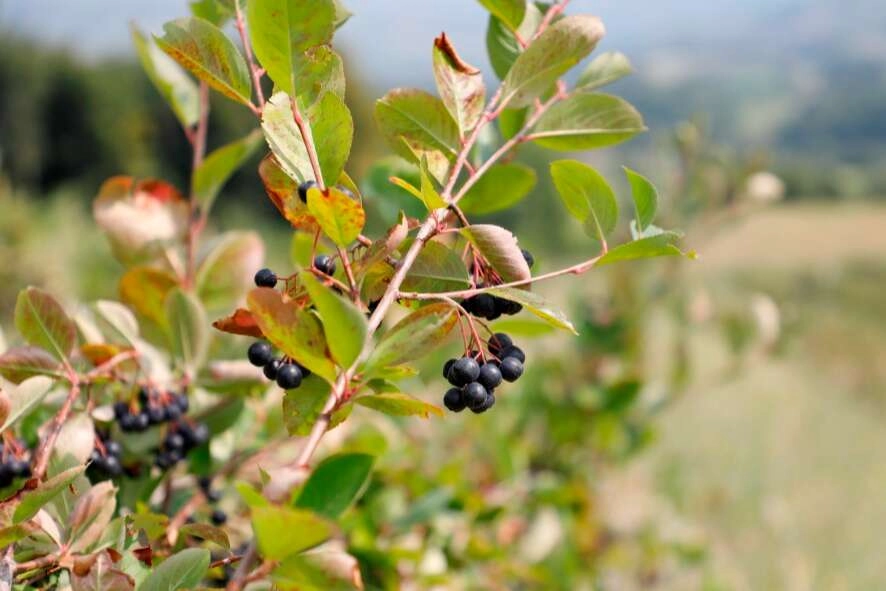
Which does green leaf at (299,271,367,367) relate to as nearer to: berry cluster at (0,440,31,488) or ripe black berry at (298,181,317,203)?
ripe black berry at (298,181,317,203)

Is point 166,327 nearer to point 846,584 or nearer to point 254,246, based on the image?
point 254,246

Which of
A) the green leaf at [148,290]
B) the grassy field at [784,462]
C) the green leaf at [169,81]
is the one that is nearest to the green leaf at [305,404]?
the green leaf at [148,290]

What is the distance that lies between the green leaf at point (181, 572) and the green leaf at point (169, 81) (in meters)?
0.51

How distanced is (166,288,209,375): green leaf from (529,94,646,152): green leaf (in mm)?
329

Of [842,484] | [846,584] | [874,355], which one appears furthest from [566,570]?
[874,355]

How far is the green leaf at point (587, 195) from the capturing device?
1.65ft

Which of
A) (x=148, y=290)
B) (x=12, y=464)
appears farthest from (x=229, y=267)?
(x=12, y=464)

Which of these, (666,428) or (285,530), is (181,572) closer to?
(285,530)

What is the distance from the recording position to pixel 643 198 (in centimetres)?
52

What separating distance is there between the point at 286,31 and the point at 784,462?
13.1ft

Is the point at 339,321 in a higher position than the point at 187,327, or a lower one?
higher

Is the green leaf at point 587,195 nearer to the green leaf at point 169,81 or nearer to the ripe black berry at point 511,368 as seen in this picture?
the ripe black berry at point 511,368

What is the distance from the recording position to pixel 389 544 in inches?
44.6

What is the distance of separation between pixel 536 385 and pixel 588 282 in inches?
35.9
